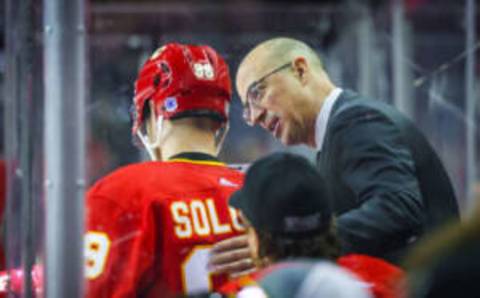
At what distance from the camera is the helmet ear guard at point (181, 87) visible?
254cm

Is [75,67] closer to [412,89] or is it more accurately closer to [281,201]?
[281,201]

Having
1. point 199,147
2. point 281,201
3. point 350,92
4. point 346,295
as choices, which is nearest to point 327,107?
point 350,92

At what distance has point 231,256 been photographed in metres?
2.47

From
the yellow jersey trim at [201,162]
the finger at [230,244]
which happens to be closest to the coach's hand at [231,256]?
the finger at [230,244]

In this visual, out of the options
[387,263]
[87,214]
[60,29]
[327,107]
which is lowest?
[387,263]

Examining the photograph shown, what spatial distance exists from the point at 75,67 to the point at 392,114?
76 centimetres

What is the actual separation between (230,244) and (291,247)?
1.30ft

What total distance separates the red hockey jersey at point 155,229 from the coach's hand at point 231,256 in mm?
14

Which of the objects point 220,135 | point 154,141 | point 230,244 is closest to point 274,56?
point 220,135

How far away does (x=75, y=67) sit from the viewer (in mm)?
2281

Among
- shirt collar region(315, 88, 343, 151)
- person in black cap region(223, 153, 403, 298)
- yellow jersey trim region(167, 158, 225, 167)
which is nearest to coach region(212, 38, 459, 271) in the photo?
shirt collar region(315, 88, 343, 151)

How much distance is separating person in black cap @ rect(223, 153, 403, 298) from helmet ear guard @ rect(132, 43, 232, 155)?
37cm

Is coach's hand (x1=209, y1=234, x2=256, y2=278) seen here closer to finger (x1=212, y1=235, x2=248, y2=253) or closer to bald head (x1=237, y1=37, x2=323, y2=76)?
finger (x1=212, y1=235, x2=248, y2=253)

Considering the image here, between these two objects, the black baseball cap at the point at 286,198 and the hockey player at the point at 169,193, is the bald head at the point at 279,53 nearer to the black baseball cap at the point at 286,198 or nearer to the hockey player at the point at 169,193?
the hockey player at the point at 169,193
